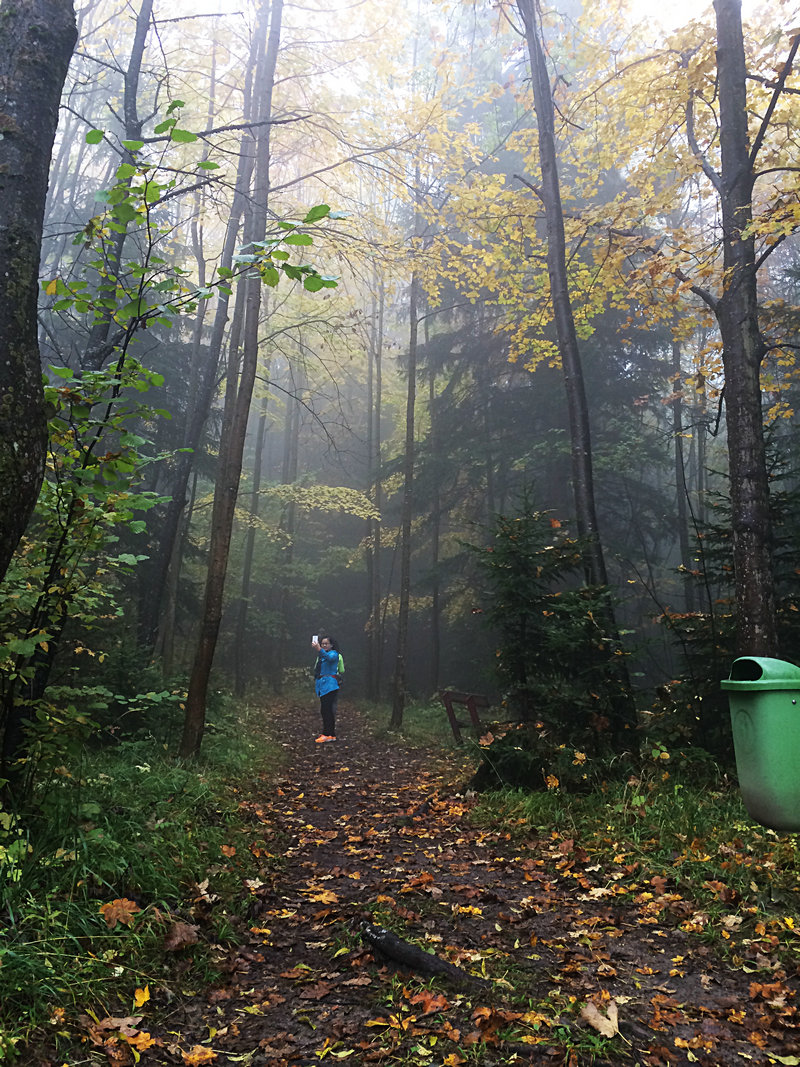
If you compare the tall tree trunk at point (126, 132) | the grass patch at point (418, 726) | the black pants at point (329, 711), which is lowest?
the grass patch at point (418, 726)

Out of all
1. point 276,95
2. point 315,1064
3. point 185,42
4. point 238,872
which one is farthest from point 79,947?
point 185,42

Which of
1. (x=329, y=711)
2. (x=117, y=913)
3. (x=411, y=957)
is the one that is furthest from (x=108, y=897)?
(x=329, y=711)

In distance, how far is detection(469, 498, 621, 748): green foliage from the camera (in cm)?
626

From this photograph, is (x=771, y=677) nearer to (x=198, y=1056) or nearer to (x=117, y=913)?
(x=198, y=1056)

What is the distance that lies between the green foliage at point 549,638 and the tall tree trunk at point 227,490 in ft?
10.7

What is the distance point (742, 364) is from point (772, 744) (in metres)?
4.15

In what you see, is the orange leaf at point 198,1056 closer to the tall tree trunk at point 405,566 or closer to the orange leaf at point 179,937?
the orange leaf at point 179,937

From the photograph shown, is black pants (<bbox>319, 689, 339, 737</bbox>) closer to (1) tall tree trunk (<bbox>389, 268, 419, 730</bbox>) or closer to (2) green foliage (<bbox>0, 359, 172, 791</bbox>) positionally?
(1) tall tree trunk (<bbox>389, 268, 419, 730</bbox>)

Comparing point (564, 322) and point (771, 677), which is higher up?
point (564, 322)

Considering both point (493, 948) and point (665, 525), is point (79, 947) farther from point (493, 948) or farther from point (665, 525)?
point (665, 525)

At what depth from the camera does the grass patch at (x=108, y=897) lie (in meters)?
2.60

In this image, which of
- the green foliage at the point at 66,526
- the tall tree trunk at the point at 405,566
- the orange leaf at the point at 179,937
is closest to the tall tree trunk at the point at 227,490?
the green foliage at the point at 66,526

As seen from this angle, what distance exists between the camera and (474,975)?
3105 millimetres

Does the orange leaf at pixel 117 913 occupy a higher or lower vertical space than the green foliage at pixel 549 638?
lower
